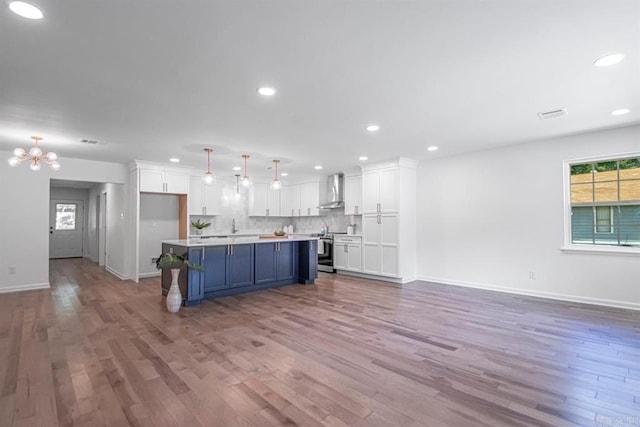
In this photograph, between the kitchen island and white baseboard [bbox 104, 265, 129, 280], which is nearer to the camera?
the kitchen island

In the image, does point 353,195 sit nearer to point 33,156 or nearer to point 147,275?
point 147,275

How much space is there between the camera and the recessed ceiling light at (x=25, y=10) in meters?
1.82

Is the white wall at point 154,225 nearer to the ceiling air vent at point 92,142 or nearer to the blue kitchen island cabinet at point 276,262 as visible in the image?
the ceiling air vent at point 92,142

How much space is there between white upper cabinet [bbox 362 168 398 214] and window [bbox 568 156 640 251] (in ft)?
9.27

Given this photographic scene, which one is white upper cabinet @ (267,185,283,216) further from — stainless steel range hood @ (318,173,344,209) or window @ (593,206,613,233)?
window @ (593,206,613,233)

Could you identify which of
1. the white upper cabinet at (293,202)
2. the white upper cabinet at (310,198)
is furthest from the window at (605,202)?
the white upper cabinet at (293,202)

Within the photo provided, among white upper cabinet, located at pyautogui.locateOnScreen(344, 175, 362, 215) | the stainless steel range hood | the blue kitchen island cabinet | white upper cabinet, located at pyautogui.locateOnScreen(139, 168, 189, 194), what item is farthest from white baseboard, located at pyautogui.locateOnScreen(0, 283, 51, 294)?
white upper cabinet, located at pyautogui.locateOnScreen(344, 175, 362, 215)

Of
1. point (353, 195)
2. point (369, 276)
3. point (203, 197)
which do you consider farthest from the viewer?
point (203, 197)

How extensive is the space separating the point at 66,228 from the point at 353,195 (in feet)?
33.0

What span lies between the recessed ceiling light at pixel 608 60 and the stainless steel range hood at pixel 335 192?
18.5 ft

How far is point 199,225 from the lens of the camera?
24.5 ft

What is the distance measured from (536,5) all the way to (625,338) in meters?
3.51

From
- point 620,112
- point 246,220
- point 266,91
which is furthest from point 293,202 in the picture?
point 620,112

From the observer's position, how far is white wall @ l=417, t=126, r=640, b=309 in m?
4.54
